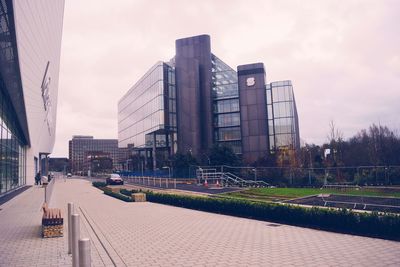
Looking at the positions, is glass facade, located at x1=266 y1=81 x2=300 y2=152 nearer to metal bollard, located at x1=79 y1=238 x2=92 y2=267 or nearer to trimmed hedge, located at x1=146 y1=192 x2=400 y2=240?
trimmed hedge, located at x1=146 y1=192 x2=400 y2=240

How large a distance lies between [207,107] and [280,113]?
48.3ft

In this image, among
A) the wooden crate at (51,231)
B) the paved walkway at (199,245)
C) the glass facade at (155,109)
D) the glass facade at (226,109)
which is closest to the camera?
the paved walkway at (199,245)

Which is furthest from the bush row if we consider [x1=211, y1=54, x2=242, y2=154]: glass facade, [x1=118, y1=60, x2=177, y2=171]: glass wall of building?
[x1=211, y1=54, x2=242, y2=154]: glass facade

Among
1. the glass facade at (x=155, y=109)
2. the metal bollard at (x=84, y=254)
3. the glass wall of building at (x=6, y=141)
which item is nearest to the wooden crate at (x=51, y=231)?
the metal bollard at (x=84, y=254)

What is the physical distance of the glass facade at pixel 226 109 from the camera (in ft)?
219

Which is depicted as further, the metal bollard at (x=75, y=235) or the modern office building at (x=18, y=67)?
the modern office building at (x=18, y=67)

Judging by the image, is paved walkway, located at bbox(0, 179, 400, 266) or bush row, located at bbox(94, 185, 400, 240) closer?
paved walkway, located at bbox(0, 179, 400, 266)

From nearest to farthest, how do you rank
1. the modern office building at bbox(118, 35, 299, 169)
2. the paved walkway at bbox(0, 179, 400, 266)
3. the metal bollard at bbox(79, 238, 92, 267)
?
the metal bollard at bbox(79, 238, 92, 267) → the paved walkway at bbox(0, 179, 400, 266) → the modern office building at bbox(118, 35, 299, 169)

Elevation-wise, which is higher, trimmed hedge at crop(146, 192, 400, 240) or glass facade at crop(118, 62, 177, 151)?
glass facade at crop(118, 62, 177, 151)

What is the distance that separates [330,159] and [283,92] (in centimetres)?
→ 2226

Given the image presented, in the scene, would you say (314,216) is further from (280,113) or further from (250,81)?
(250,81)

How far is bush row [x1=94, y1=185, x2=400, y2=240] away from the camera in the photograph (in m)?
10.1

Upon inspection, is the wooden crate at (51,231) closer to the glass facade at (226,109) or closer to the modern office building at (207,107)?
the modern office building at (207,107)

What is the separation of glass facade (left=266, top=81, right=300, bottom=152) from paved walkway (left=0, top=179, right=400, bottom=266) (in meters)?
47.1
